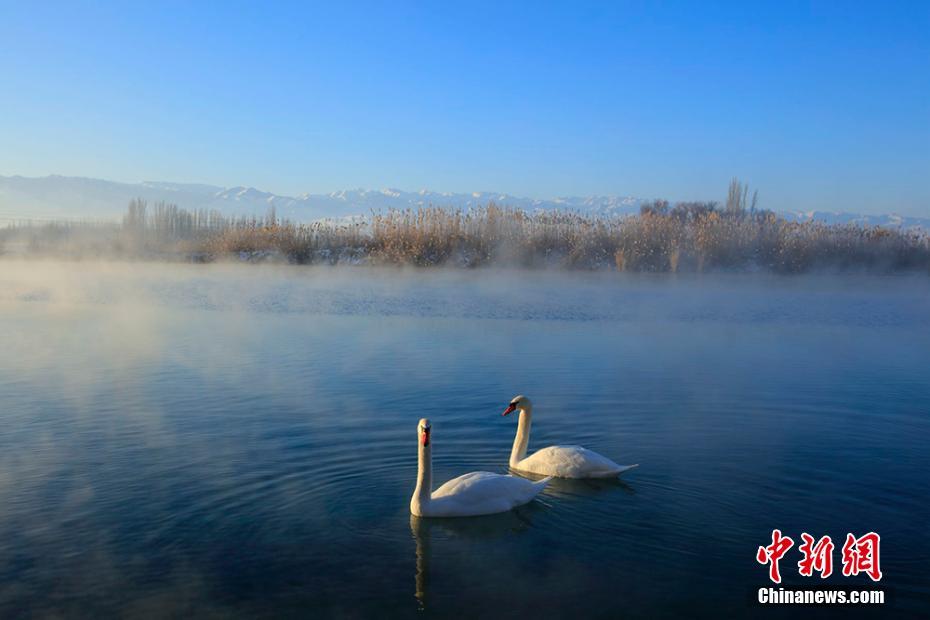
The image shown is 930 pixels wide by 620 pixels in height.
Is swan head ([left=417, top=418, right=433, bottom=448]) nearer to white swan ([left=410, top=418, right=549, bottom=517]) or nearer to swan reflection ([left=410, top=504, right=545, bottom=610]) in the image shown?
white swan ([left=410, top=418, right=549, bottom=517])

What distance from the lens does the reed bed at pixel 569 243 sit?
27812mm

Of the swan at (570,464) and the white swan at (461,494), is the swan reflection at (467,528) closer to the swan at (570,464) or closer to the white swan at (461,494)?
the white swan at (461,494)

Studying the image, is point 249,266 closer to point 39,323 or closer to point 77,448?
point 39,323

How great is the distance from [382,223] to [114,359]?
54.8ft

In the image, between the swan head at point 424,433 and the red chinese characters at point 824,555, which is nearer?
the red chinese characters at point 824,555

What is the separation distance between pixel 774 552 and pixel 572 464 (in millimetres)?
1909

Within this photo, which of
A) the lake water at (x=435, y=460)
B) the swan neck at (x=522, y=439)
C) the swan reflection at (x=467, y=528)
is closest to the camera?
the lake water at (x=435, y=460)

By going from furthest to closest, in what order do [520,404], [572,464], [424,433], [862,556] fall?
[520,404] < [572,464] < [424,433] < [862,556]

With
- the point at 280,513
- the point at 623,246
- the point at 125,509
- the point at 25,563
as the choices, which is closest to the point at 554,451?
the point at 280,513

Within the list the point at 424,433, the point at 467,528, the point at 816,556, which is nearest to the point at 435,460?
the point at 424,433

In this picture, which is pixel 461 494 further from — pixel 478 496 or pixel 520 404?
pixel 520 404

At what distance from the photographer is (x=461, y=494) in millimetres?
6480

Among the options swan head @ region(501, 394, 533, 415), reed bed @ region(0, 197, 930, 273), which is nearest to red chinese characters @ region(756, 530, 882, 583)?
swan head @ region(501, 394, 533, 415)

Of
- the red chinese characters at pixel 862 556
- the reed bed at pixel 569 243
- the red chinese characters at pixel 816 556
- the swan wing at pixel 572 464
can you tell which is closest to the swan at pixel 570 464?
the swan wing at pixel 572 464
